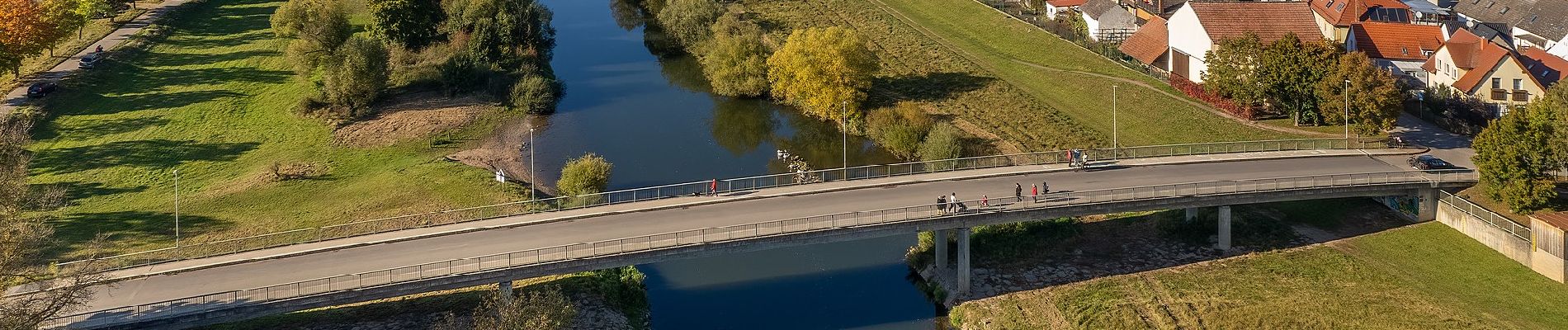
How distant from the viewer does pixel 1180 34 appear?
88.6m

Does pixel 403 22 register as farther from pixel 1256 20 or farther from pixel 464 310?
pixel 1256 20

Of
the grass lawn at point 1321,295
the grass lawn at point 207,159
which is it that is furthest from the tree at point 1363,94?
the grass lawn at point 207,159

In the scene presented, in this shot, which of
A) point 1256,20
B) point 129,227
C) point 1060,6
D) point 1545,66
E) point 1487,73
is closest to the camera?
point 129,227

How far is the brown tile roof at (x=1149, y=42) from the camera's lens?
9050 cm

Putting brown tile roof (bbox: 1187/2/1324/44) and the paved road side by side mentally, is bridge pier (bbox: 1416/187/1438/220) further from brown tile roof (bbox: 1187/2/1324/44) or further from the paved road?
brown tile roof (bbox: 1187/2/1324/44)

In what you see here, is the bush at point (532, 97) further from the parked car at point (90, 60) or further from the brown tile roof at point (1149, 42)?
the brown tile roof at point (1149, 42)

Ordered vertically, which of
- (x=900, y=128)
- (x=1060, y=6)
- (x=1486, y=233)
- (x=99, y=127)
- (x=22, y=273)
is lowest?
(x=1486, y=233)

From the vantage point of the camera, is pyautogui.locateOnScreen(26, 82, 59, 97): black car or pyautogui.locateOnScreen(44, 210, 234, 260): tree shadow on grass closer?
pyautogui.locateOnScreen(44, 210, 234, 260): tree shadow on grass

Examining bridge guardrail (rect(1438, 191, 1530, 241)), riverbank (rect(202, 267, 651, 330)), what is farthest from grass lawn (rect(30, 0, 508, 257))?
bridge guardrail (rect(1438, 191, 1530, 241))

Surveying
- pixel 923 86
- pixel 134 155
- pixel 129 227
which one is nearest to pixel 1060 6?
pixel 923 86

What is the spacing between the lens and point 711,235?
171 feet

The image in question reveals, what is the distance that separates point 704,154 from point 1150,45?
3504 centimetres

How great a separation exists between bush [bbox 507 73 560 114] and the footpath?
1250 inches

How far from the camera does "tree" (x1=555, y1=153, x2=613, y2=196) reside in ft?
216
